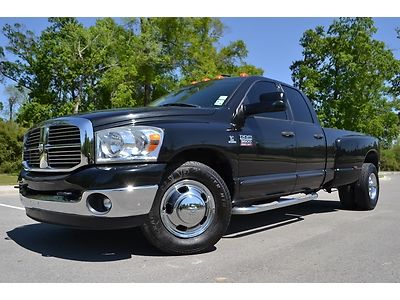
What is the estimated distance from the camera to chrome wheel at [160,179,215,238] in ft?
14.1

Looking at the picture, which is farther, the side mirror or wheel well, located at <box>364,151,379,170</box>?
wheel well, located at <box>364,151,379,170</box>

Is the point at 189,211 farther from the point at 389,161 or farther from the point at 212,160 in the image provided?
the point at 389,161

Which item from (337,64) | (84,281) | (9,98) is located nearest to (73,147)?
(84,281)

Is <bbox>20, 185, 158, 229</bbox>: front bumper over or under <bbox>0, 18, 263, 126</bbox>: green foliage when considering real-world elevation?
under

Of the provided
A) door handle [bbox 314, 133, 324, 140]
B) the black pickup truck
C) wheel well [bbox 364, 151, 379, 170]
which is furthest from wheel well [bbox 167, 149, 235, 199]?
wheel well [bbox 364, 151, 379, 170]

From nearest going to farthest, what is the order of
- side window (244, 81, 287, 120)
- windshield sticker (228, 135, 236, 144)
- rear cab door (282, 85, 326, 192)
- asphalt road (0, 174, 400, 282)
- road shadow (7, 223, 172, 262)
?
asphalt road (0, 174, 400, 282), road shadow (7, 223, 172, 262), windshield sticker (228, 135, 236, 144), side window (244, 81, 287, 120), rear cab door (282, 85, 326, 192)

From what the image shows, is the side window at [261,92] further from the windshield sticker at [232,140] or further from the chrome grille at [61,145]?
the chrome grille at [61,145]

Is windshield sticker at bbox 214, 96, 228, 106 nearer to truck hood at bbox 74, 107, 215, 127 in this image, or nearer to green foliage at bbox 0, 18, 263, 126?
truck hood at bbox 74, 107, 215, 127

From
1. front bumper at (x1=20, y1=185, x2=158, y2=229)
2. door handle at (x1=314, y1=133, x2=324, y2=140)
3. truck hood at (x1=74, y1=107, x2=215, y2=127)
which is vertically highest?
truck hood at (x1=74, y1=107, x2=215, y2=127)

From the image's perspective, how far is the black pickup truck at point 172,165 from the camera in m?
3.98

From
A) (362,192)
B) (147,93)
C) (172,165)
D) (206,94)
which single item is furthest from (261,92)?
(147,93)

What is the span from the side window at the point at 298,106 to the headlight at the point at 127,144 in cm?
278

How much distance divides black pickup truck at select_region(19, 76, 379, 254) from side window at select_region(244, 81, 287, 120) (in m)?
0.02

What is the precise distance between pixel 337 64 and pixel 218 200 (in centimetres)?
2017
